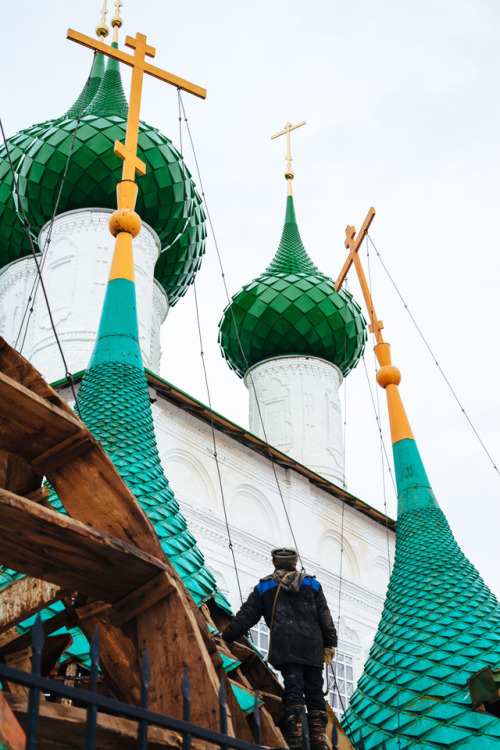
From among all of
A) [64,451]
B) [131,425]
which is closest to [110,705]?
[64,451]

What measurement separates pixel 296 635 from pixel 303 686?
253mm

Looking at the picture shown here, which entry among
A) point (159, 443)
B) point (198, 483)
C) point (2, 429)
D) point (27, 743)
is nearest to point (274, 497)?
point (198, 483)

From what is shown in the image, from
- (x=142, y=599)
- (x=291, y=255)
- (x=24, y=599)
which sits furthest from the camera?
(x=291, y=255)

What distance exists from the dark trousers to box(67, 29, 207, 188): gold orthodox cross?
207 inches

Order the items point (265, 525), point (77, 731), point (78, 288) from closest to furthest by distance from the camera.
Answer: point (77, 731) → point (265, 525) → point (78, 288)

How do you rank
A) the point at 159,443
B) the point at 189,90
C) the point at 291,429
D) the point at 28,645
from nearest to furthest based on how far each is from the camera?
the point at 28,645 < the point at 189,90 < the point at 159,443 < the point at 291,429

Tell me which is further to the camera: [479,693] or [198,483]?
[198,483]

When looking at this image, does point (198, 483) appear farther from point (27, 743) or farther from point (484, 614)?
point (27, 743)

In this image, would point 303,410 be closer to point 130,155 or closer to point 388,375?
point 388,375

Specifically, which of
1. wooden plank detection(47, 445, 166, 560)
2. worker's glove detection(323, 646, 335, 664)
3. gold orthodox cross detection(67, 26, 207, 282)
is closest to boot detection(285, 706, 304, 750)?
worker's glove detection(323, 646, 335, 664)

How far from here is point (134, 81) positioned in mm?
9203

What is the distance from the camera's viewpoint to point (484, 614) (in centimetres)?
688

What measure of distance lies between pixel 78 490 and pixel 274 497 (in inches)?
367

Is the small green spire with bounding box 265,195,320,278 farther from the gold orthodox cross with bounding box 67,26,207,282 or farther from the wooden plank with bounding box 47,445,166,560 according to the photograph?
the wooden plank with bounding box 47,445,166,560
